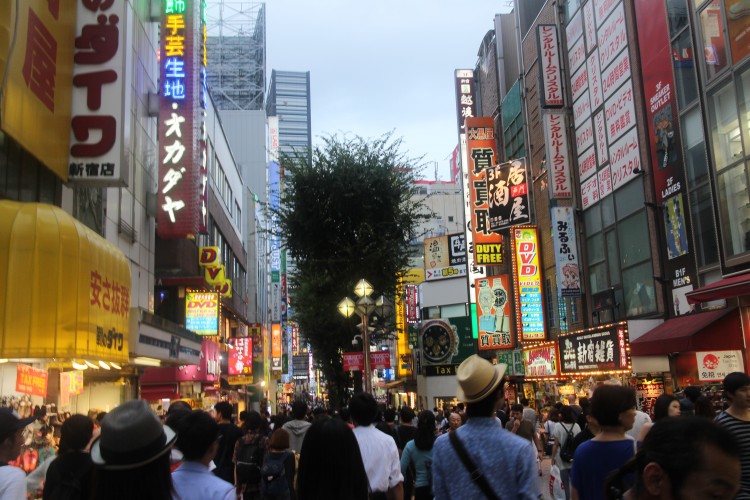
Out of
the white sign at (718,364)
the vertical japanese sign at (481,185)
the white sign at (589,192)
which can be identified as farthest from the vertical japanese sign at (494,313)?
the white sign at (718,364)

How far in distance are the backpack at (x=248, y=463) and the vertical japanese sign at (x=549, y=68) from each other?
22.1 metres

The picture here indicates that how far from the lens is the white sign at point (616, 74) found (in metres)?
23.6

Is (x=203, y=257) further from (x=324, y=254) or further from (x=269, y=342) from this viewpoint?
(x=269, y=342)

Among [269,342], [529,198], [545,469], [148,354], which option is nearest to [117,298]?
[148,354]

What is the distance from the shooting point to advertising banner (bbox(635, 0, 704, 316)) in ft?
66.7

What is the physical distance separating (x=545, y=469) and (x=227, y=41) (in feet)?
300

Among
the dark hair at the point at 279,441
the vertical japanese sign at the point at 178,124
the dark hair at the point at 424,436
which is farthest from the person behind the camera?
the vertical japanese sign at the point at 178,124

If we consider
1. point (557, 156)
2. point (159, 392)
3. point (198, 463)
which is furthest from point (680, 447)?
point (557, 156)

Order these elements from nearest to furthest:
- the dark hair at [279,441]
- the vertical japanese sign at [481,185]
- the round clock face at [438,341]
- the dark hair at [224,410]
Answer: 1. the dark hair at [279,441]
2. the dark hair at [224,410]
3. the vertical japanese sign at [481,185]
4. the round clock face at [438,341]

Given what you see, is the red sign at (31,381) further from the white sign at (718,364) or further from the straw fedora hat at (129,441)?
the white sign at (718,364)


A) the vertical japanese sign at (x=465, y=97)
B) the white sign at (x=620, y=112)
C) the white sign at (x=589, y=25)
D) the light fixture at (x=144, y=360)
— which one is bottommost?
the light fixture at (x=144, y=360)

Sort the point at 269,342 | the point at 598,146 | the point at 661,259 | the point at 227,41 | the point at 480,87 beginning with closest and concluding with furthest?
the point at 661,259, the point at 598,146, the point at 480,87, the point at 269,342, the point at 227,41

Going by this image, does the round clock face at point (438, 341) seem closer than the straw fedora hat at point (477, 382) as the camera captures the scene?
No

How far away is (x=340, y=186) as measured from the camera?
28.2 m
